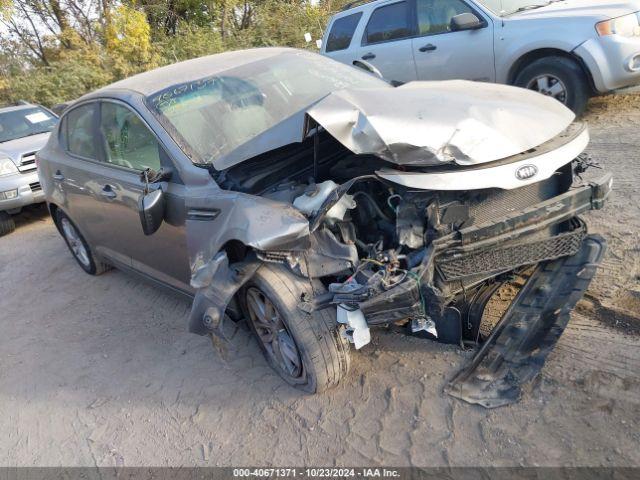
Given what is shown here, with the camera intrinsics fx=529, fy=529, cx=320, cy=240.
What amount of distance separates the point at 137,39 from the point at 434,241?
598 inches

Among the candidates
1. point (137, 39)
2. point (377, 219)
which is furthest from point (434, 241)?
point (137, 39)

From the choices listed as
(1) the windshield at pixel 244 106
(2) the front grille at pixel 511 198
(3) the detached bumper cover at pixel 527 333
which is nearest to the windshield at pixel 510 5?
(1) the windshield at pixel 244 106

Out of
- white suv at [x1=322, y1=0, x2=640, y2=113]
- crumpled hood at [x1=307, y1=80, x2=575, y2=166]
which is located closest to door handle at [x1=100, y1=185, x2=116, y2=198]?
crumpled hood at [x1=307, y1=80, x2=575, y2=166]

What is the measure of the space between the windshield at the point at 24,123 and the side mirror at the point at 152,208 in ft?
20.8

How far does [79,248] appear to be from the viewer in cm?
539

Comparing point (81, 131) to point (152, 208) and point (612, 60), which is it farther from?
point (612, 60)

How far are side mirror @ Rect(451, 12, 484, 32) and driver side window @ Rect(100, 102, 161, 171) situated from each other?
443 cm

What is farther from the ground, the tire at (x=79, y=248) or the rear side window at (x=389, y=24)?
the rear side window at (x=389, y=24)

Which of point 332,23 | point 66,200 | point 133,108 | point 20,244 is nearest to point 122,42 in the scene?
point 332,23

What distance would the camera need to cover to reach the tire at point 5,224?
24.4 ft

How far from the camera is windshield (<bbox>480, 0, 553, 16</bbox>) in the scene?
6.72m

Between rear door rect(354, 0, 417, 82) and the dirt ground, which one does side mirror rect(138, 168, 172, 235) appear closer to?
the dirt ground

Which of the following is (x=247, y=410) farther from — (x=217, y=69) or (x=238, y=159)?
(x=217, y=69)

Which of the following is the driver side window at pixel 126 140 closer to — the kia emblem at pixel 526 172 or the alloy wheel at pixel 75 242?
the alloy wheel at pixel 75 242
